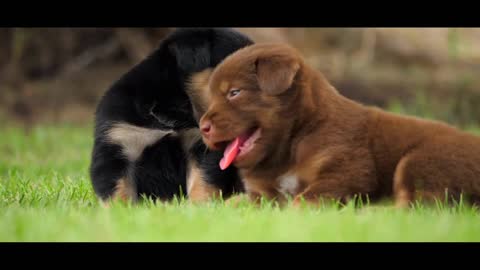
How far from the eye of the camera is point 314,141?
12.2ft

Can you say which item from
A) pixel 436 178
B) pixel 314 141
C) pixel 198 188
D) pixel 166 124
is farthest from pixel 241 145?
pixel 436 178

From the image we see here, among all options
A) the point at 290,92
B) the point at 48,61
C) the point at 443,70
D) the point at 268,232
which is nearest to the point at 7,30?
the point at 48,61

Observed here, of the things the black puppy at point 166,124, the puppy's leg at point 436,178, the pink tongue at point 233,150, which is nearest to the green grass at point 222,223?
the puppy's leg at point 436,178

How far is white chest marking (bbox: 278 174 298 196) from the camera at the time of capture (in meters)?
3.75

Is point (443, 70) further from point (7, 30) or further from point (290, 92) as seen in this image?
point (290, 92)

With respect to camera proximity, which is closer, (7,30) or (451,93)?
(451,93)

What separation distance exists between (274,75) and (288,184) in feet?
1.94

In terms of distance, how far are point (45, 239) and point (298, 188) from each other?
1436mm

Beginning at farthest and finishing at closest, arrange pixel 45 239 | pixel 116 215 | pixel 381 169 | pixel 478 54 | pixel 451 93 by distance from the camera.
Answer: pixel 478 54, pixel 451 93, pixel 381 169, pixel 116 215, pixel 45 239

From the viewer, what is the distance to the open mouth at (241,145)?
374 cm

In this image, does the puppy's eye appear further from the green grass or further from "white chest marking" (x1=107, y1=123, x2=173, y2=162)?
"white chest marking" (x1=107, y1=123, x2=173, y2=162)

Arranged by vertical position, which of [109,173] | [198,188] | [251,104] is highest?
[251,104]

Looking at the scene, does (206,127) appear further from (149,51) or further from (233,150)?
(149,51)

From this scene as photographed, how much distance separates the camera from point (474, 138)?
3.76 meters
